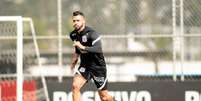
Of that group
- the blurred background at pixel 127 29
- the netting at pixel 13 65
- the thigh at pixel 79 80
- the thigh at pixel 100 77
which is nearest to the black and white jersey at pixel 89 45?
the thigh at pixel 100 77

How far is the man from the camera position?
13570mm

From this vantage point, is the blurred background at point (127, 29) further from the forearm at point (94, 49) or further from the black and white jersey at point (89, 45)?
the forearm at point (94, 49)

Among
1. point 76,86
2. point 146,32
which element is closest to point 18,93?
point 76,86

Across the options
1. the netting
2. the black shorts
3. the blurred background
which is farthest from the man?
the blurred background

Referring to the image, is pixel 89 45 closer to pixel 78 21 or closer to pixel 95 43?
pixel 95 43

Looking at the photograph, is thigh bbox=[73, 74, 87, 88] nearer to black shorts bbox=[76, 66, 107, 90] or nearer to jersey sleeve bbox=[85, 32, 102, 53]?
black shorts bbox=[76, 66, 107, 90]

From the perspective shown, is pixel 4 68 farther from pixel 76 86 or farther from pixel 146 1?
pixel 76 86

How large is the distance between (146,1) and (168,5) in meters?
0.52

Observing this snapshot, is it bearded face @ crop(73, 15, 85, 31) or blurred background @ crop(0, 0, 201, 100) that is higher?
bearded face @ crop(73, 15, 85, 31)

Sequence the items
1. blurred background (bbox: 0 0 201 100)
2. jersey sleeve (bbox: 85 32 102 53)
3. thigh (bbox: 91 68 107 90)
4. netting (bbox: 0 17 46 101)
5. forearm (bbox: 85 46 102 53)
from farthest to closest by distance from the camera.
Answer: blurred background (bbox: 0 0 201 100) → netting (bbox: 0 17 46 101) → thigh (bbox: 91 68 107 90) → jersey sleeve (bbox: 85 32 102 53) → forearm (bbox: 85 46 102 53)

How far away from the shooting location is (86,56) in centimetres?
1401

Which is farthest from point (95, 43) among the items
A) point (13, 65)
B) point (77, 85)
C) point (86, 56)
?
point (13, 65)

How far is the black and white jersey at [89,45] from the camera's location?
45.1 feet

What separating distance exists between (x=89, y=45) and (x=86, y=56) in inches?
10.8
